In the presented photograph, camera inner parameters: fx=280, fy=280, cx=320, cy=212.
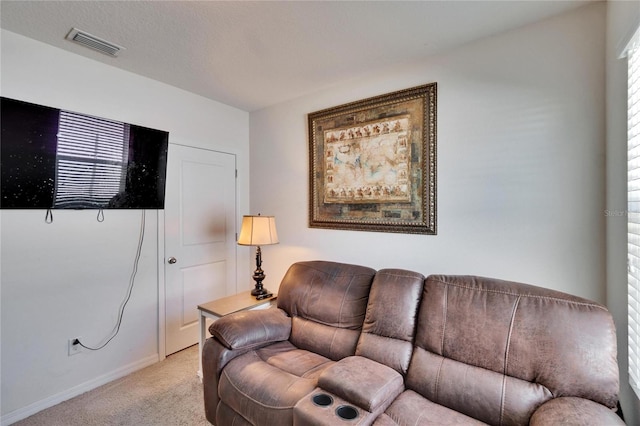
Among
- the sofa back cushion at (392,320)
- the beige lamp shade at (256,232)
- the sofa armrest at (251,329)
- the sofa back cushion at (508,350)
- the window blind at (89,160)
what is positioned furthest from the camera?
the beige lamp shade at (256,232)

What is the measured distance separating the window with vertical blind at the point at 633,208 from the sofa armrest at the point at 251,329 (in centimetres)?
182

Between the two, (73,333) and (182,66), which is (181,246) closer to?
(73,333)

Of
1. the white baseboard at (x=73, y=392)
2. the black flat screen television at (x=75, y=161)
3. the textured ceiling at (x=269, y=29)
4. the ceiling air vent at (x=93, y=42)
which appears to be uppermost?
the textured ceiling at (x=269, y=29)

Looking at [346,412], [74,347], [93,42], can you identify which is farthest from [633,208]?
[74,347]

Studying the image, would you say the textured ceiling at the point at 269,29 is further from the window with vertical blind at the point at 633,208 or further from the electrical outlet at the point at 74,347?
the electrical outlet at the point at 74,347

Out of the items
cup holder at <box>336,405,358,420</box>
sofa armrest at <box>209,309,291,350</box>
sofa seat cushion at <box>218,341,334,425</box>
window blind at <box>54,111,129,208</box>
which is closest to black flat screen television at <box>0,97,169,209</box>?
window blind at <box>54,111,129,208</box>

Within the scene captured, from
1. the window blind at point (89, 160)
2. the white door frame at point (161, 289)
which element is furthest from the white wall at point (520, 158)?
the window blind at point (89, 160)

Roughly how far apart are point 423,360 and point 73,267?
2.53m

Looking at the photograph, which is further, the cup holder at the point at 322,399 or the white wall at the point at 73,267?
the white wall at the point at 73,267

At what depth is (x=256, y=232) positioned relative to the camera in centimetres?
246

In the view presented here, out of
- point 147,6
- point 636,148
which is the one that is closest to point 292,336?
point 636,148

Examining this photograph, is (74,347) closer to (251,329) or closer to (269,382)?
(251,329)

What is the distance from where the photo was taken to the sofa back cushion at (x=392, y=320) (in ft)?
5.18

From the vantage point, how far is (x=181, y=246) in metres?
2.79
